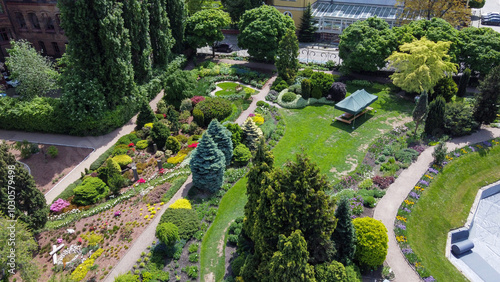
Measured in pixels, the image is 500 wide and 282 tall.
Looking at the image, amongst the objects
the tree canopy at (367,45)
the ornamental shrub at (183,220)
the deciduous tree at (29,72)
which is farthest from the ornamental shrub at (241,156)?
the deciduous tree at (29,72)

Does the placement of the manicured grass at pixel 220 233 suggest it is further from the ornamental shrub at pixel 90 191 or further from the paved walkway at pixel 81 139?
the paved walkway at pixel 81 139

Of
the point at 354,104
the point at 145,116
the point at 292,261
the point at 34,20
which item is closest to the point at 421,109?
the point at 354,104

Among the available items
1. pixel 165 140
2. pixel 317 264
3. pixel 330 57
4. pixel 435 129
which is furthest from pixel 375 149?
pixel 330 57

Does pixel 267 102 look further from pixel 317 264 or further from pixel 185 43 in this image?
pixel 317 264

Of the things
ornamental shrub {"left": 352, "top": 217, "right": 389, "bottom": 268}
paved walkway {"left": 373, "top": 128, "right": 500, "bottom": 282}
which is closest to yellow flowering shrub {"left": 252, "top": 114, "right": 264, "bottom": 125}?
paved walkway {"left": 373, "top": 128, "right": 500, "bottom": 282}

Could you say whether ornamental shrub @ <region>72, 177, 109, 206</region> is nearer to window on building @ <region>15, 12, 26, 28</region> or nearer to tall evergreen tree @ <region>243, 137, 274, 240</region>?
tall evergreen tree @ <region>243, 137, 274, 240</region>

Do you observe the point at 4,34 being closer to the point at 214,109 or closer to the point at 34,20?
the point at 34,20
